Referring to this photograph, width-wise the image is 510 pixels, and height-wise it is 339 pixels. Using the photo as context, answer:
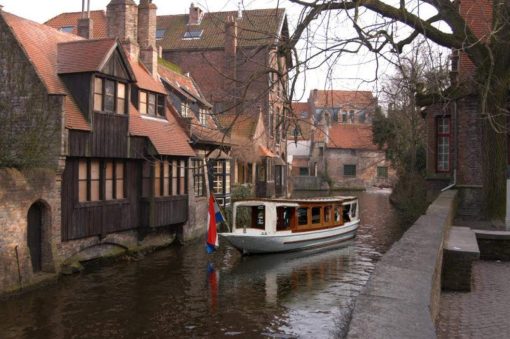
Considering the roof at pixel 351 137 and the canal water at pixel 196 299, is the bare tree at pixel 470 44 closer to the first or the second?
the canal water at pixel 196 299

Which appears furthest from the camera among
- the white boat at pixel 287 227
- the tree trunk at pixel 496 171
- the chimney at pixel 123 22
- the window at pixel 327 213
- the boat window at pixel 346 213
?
the boat window at pixel 346 213

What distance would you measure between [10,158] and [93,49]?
4.94 metres

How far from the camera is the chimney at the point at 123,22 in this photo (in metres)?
23.3

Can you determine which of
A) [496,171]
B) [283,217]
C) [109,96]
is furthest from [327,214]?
[109,96]

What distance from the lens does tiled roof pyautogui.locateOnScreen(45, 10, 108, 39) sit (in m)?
37.8

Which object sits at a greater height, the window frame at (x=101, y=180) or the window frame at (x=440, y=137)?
the window frame at (x=440, y=137)

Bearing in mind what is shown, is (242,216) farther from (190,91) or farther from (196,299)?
(196,299)

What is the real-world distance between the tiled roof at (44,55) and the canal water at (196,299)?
4764 millimetres

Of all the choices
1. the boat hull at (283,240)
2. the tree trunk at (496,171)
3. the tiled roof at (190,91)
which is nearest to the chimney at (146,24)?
the tiled roof at (190,91)

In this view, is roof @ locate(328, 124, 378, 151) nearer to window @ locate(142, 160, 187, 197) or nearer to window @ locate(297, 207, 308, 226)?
window @ locate(297, 207, 308, 226)

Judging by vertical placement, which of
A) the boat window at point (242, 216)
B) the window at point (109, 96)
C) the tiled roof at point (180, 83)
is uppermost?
the tiled roof at point (180, 83)

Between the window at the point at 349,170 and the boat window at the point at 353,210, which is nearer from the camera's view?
the boat window at the point at 353,210

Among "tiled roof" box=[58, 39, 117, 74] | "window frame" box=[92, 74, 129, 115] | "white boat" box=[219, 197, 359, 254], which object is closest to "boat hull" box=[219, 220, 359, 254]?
"white boat" box=[219, 197, 359, 254]

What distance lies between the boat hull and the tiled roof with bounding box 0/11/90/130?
6950mm
